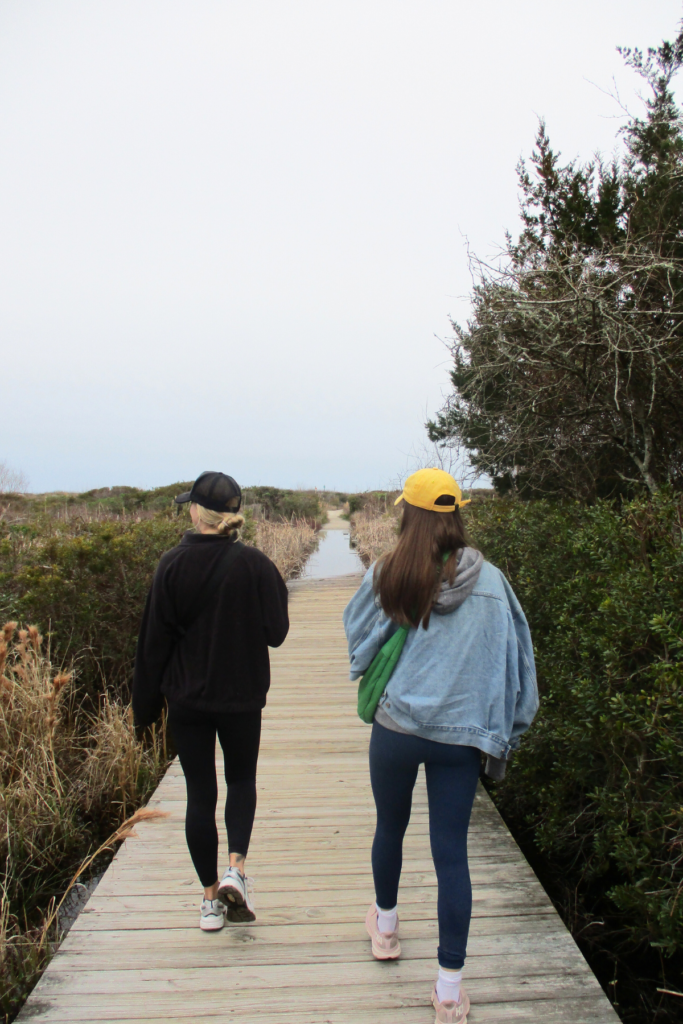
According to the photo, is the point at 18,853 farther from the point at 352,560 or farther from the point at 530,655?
the point at 352,560

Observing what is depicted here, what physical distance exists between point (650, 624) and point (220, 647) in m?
1.59

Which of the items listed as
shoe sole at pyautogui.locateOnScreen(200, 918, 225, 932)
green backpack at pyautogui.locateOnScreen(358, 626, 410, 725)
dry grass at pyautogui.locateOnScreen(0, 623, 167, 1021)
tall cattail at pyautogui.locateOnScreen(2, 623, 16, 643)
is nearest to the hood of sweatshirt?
green backpack at pyautogui.locateOnScreen(358, 626, 410, 725)

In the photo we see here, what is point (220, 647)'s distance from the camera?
96.8 inches

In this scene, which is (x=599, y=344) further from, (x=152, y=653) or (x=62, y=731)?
(x=62, y=731)

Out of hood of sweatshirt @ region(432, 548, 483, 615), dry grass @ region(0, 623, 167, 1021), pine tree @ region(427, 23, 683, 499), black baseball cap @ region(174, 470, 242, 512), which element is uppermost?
pine tree @ region(427, 23, 683, 499)

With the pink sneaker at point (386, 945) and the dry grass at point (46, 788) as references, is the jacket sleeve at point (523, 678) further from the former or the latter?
the dry grass at point (46, 788)


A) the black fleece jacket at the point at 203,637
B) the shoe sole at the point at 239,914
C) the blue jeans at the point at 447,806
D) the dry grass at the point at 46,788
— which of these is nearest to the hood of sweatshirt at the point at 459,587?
the blue jeans at the point at 447,806

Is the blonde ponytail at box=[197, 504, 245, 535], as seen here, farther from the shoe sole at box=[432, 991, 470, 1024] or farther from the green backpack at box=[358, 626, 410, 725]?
the shoe sole at box=[432, 991, 470, 1024]

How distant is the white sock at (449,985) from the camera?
2023 mm

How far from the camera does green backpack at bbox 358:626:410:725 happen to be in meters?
2.09

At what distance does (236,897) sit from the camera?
2.57 meters

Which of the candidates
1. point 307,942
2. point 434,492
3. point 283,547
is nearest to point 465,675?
point 434,492

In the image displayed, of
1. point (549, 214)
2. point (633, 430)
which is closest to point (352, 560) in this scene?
point (549, 214)

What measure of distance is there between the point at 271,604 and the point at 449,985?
1.34 meters
